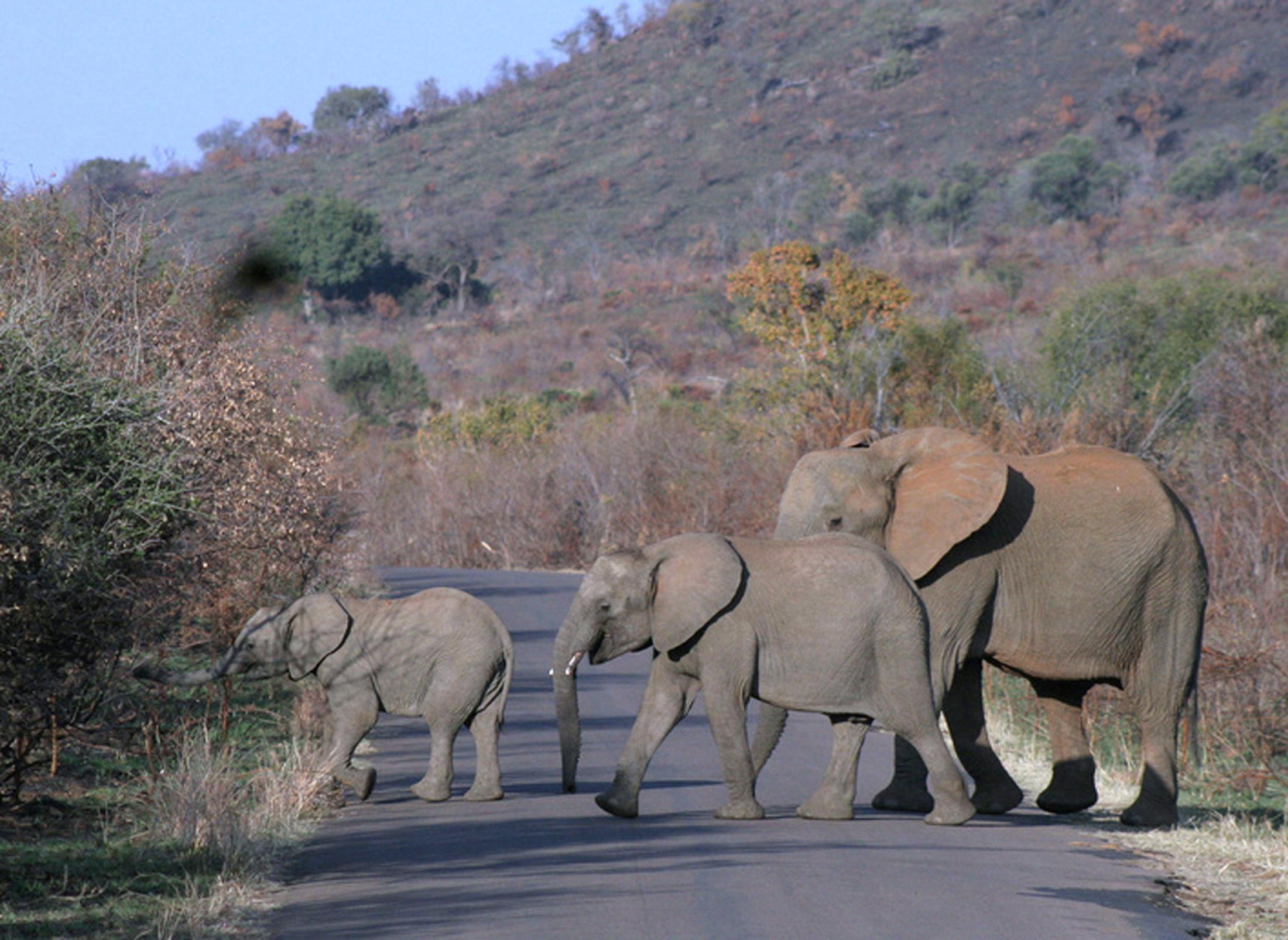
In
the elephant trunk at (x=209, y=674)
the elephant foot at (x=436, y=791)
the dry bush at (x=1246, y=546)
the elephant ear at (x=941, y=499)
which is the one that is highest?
the elephant ear at (x=941, y=499)

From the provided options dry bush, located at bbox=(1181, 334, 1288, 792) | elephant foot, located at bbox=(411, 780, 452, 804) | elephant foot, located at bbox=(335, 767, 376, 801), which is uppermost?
elephant foot, located at bbox=(335, 767, 376, 801)

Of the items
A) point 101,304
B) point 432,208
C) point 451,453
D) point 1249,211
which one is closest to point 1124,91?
point 1249,211

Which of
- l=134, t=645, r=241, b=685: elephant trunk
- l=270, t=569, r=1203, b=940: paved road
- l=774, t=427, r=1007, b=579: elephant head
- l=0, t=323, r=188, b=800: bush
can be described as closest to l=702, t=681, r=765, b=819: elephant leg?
l=270, t=569, r=1203, b=940: paved road

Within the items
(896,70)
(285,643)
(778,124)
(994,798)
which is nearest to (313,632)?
(285,643)

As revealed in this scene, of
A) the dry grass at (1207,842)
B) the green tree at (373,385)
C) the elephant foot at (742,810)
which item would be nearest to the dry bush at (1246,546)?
the dry grass at (1207,842)

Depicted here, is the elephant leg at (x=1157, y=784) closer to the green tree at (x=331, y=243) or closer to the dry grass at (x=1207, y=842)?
the dry grass at (x=1207, y=842)

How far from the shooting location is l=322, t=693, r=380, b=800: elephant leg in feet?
40.3

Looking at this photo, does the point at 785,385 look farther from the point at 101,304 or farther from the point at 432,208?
the point at 432,208

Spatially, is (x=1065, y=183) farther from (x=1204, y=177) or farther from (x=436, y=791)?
(x=436, y=791)

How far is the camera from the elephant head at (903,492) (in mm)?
12023

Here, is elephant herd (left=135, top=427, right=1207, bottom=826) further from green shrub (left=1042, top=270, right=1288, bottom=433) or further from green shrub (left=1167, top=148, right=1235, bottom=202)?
green shrub (left=1167, top=148, right=1235, bottom=202)

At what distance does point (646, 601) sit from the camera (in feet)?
37.4

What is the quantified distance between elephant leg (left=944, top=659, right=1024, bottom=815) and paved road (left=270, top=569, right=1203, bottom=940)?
0.18 m

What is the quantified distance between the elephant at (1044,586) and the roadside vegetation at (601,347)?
2.57ft
